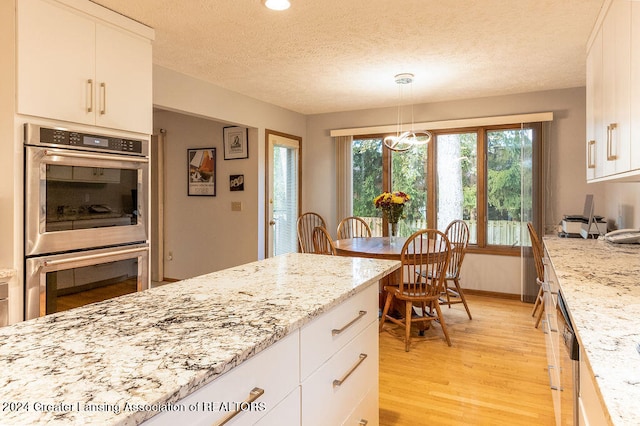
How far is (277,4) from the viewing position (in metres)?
2.30

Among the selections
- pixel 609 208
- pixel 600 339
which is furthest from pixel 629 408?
pixel 609 208

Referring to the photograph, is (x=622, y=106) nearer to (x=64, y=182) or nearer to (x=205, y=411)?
(x=205, y=411)

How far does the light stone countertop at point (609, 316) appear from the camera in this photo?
682mm

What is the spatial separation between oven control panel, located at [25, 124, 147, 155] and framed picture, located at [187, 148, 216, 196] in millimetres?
2371

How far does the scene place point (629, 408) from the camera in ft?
2.06

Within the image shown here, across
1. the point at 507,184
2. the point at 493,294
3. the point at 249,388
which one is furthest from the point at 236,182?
the point at 249,388

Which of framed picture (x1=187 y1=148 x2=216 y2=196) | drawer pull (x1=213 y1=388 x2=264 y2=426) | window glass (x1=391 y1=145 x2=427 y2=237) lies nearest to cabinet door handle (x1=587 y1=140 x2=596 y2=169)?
window glass (x1=391 y1=145 x2=427 y2=237)

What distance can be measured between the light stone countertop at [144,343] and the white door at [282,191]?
3.38 meters

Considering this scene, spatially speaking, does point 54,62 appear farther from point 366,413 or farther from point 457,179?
point 457,179

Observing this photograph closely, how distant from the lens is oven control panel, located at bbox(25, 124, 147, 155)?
2066 mm

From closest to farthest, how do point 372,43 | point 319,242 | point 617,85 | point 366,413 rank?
1. point 366,413
2. point 617,85
3. point 372,43
4. point 319,242

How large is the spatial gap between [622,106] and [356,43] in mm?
1802

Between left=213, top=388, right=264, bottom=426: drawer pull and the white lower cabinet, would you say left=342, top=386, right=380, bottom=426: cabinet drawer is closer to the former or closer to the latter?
the white lower cabinet

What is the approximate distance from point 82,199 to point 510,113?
4.28 metres
